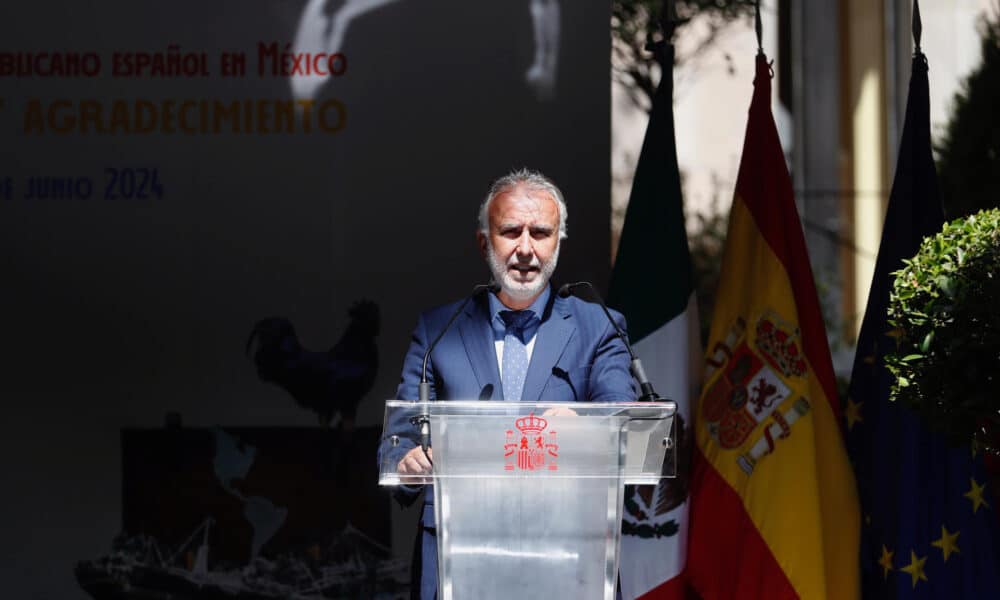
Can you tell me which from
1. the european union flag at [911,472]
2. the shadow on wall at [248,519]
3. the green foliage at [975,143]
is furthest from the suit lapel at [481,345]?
the green foliage at [975,143]

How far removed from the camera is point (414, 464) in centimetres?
242

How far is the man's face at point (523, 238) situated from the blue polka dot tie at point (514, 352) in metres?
0.09

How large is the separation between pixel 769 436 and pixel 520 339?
1.22m

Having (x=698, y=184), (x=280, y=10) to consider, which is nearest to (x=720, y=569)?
(x=280, y=10)

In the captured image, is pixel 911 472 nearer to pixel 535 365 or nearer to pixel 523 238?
pixel 535 365

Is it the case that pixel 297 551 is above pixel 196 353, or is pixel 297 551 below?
below

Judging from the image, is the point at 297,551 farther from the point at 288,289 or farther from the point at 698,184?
the point at 698,184

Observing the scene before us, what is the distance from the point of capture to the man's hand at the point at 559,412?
2326 mm

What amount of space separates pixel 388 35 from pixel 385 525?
1707 millimetres

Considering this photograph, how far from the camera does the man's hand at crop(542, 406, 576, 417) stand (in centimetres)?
233

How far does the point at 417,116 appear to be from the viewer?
174 inches

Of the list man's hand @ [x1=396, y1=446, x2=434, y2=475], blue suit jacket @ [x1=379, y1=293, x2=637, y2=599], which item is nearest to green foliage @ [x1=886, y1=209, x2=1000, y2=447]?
blue suit jacket @ [x1=379, y1=293, x2=637, y2=599]

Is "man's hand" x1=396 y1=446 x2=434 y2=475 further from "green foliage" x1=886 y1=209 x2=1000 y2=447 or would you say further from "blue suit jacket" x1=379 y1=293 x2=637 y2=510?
"green foliage" x1=886 y1=209 x2=1000 y2=447

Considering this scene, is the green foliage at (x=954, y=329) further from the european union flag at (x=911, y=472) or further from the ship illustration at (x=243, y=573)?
the ship illustration at (x=243, y=573)
